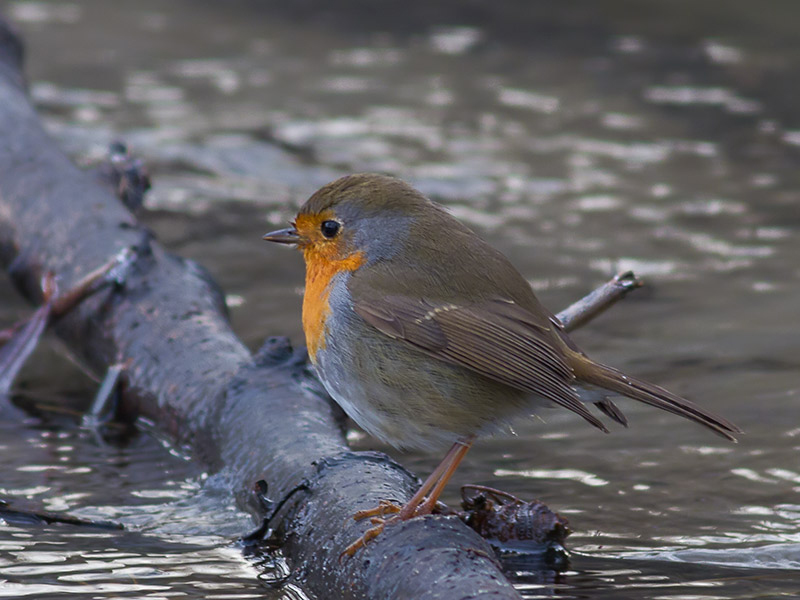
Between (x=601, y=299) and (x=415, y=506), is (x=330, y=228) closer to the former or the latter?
(x=601, y=299)

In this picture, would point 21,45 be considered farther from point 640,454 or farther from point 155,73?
point 640,454

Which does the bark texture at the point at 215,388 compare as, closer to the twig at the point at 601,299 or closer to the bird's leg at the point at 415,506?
the bird's leg at the point at 415,506

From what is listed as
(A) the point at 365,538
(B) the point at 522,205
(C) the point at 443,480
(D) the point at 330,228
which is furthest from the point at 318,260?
(B) the point at 522,205

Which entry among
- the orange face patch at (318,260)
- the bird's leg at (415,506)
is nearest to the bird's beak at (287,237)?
the orange face patch at (318,260)

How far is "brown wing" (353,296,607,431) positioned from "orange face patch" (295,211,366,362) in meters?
0.21

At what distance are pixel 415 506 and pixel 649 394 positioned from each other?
0.74 metres

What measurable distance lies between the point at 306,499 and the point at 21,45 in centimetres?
442

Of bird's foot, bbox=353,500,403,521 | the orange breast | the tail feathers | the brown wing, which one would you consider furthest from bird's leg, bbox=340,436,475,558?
the orange breast

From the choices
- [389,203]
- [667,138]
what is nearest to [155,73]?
[667,138]

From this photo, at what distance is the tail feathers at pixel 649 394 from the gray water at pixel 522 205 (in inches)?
18.3

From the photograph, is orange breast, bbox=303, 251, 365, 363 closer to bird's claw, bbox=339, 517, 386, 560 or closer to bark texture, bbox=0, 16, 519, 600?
bark texture, bbox=0, 16, 519, 600

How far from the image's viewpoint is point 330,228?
404 centimetres

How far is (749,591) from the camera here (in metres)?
3.42

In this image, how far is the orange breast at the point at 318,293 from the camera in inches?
150
